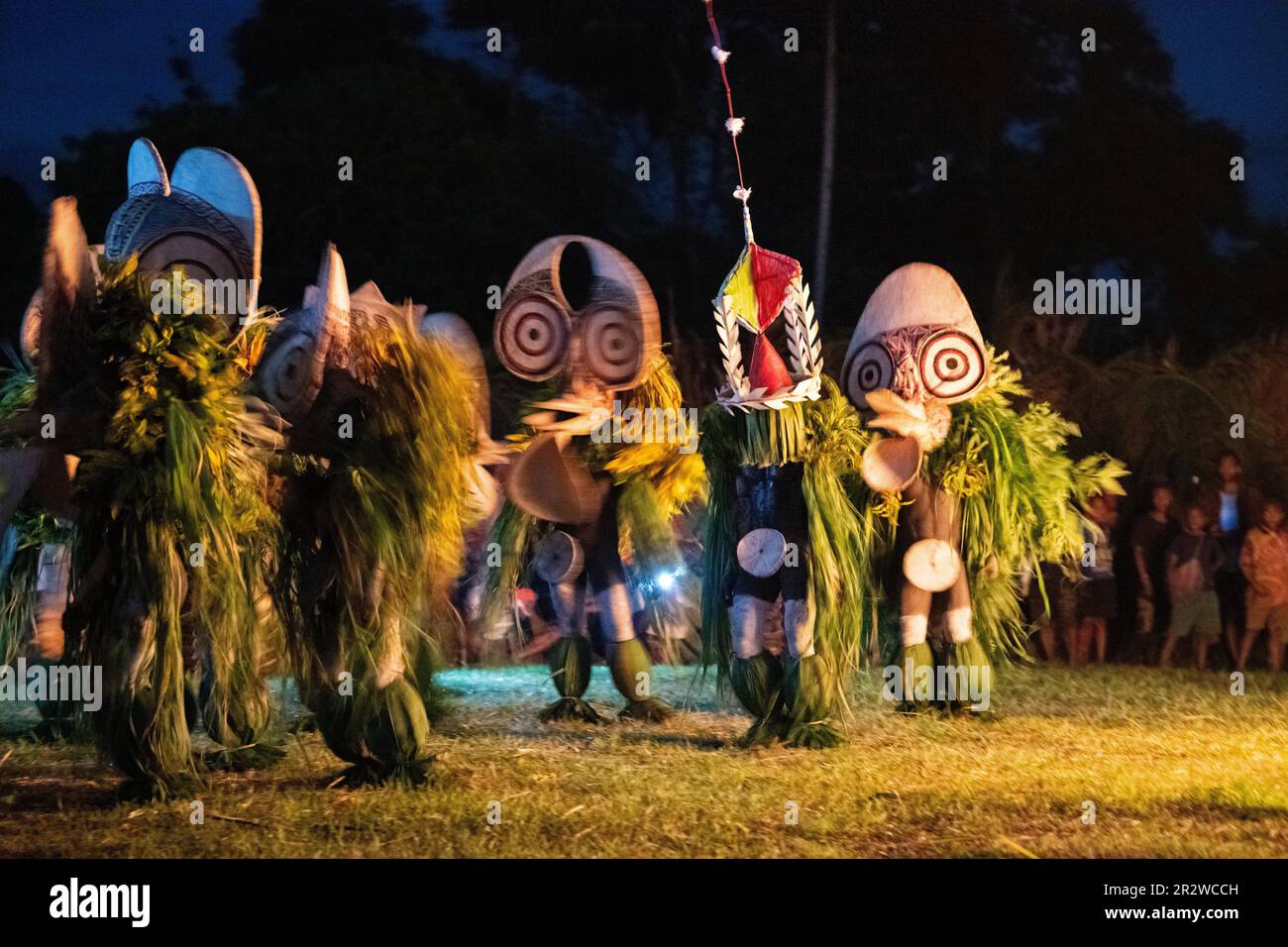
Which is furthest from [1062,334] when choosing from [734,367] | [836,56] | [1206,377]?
[734,367]

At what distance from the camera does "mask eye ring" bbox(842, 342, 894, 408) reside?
7.39 metres

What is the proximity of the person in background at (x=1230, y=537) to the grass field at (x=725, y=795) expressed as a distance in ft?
6.94

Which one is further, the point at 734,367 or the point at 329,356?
the point at 734,367

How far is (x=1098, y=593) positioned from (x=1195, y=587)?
1.81ft

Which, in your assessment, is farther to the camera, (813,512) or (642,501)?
(642,501)

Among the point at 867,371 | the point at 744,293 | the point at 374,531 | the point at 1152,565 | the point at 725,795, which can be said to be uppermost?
the point at 744,293

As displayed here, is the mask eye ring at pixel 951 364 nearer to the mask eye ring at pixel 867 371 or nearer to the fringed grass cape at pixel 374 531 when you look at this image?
the mask eye ring at pixel 867 371

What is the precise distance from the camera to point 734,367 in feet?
22.2

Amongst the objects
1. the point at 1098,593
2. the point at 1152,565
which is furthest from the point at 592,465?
the point at 1152,565

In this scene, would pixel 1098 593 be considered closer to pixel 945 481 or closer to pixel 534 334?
pixel 945 481

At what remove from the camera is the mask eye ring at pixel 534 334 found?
23.7 ft

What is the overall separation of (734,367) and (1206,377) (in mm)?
5860

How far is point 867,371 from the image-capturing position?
7.51 metres

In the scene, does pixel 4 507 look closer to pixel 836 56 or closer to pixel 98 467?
pixel 98 467
